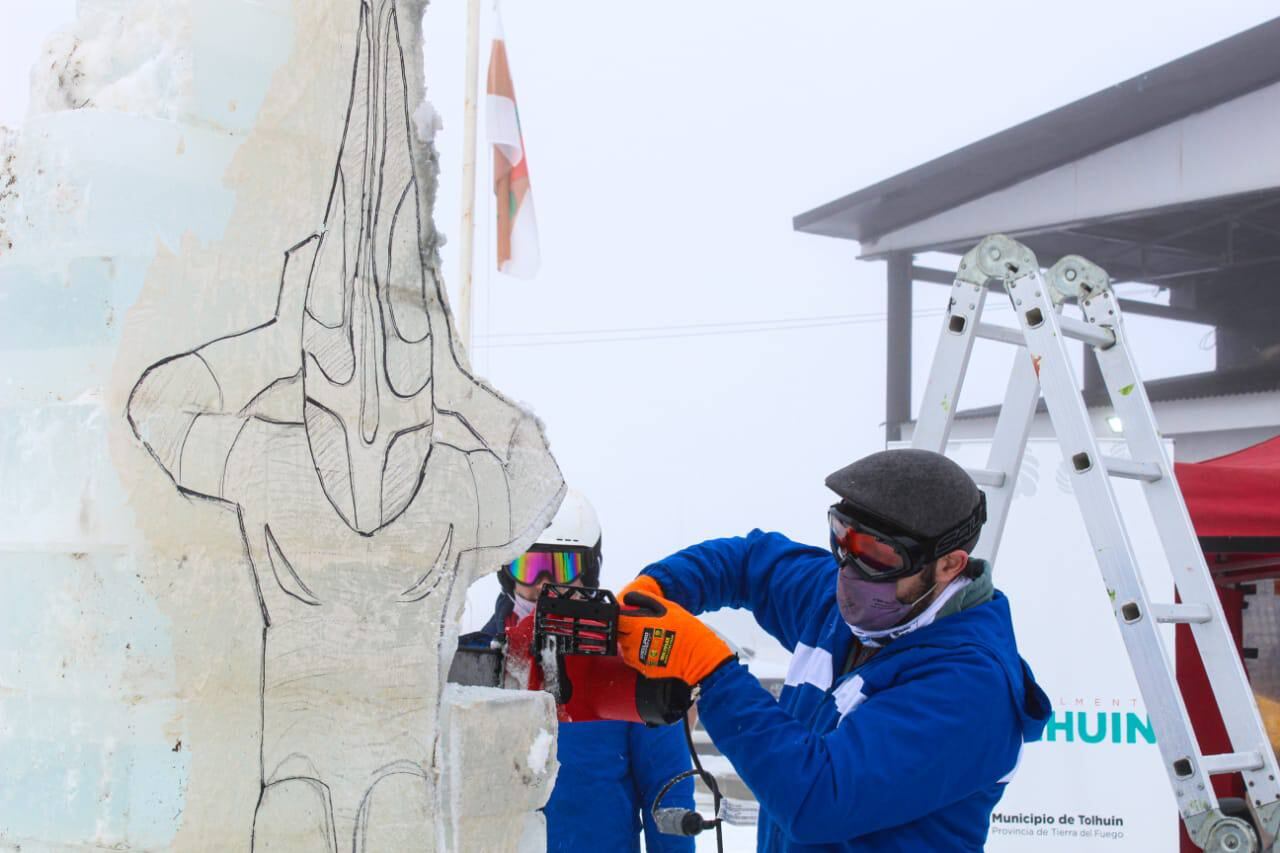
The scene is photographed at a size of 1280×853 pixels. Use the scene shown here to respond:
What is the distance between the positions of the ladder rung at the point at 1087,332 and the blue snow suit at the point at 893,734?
43.1 inches

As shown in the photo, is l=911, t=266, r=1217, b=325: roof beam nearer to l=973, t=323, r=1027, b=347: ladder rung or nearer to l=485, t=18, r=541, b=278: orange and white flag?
A: l=485, t=18, r=541, b=278: orange and white flag

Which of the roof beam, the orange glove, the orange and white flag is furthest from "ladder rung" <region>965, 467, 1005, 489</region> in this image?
the roof beam

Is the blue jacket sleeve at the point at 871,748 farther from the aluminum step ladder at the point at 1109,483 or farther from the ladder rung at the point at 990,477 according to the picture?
the ladder rung at the point at 990,477

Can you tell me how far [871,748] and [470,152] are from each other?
6.39m

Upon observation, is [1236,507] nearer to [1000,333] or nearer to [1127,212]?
[1000,333]

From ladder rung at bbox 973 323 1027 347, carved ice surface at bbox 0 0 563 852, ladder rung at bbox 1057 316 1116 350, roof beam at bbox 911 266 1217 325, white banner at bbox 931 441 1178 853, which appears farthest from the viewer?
roof beam at bbox 911 266 1217 325

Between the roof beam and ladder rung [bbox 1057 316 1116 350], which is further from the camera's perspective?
the roof beam

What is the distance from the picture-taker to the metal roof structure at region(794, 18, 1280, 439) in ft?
23.9

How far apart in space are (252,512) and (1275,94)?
7.37m

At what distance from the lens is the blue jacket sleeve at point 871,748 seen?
69.5 inches

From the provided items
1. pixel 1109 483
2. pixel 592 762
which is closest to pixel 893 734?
pixel 592 762

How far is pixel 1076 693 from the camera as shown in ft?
13.5

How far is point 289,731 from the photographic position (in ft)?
5.13

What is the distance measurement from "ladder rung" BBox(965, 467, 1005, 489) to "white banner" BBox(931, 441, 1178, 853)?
0.96 meters
